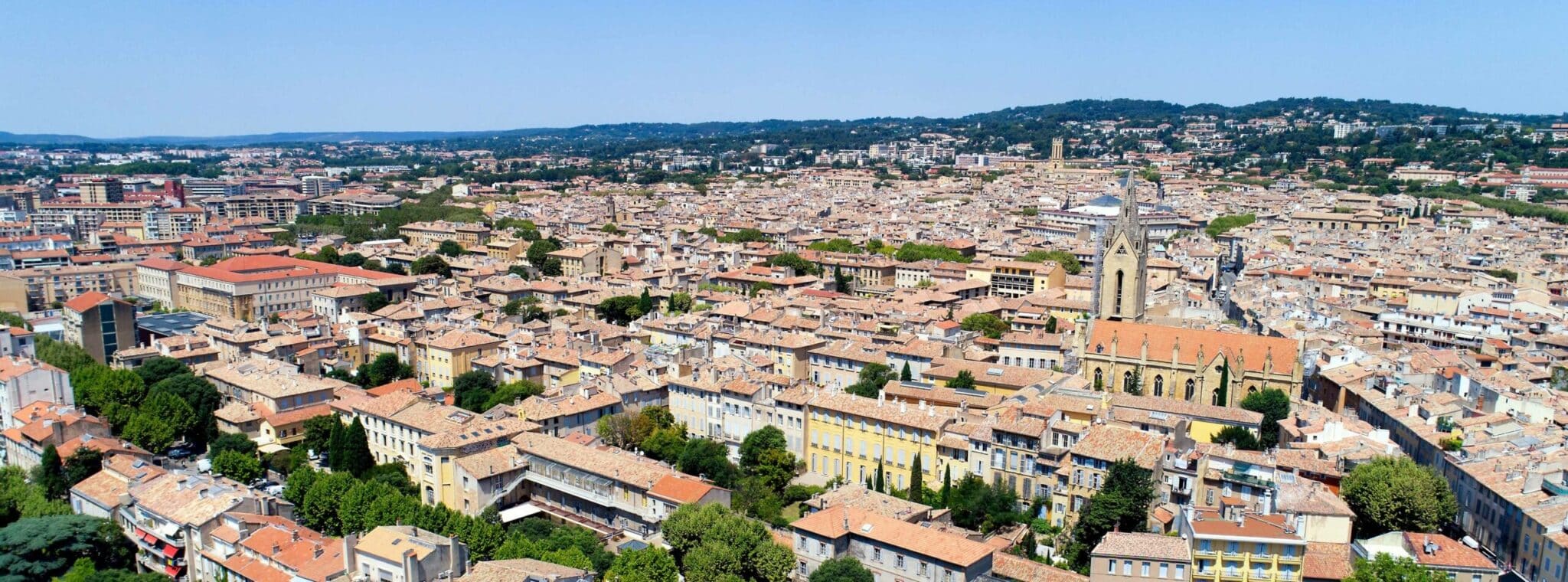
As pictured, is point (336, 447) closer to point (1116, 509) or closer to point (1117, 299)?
point (1116, 509)

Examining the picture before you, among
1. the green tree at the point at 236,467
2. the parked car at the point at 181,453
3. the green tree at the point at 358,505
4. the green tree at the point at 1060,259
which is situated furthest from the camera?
the green tree at the point at 1060,259

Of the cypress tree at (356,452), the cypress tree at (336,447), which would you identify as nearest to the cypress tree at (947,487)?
the cypress tree at (356,452)

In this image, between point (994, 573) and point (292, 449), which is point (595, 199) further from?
point (994, 573)

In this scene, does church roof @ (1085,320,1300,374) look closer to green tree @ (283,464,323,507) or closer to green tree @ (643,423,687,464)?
green tree @ (643,423,687,464)

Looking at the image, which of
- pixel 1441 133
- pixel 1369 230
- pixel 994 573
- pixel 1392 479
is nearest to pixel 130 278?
pixel 994 573

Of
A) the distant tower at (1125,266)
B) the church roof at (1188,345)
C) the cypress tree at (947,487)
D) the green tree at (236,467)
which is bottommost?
the green tree at (236,467)

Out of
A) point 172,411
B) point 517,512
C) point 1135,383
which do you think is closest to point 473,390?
point 172,411

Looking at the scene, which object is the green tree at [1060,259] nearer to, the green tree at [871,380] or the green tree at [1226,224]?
the green tree at [1226,224]
